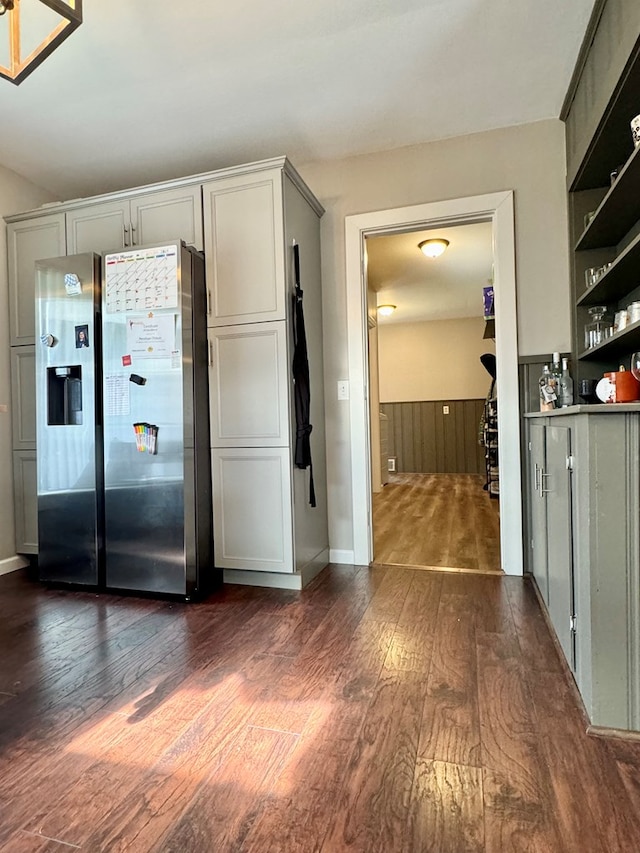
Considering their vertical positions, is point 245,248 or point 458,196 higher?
point 458,196

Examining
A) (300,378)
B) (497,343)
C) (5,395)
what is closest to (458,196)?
(497,343)

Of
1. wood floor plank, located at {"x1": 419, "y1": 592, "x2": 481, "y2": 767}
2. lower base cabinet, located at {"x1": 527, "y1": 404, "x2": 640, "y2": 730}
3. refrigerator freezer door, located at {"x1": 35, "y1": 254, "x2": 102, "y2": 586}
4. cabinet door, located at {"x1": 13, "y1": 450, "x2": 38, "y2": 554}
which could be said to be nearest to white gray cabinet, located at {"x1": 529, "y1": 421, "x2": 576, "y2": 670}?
lower base cabinet, located at {"x1": 527, "y1": 404, "x2": 640, "y2": 730}

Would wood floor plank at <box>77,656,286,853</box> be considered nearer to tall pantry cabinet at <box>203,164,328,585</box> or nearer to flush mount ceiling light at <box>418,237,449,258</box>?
tall pantry cabinet at <box>203,164,328,585</box>

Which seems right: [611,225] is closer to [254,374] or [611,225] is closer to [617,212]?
[617,212]

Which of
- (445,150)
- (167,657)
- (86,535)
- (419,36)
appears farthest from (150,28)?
(167,657)

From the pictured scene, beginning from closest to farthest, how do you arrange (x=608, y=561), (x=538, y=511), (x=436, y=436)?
(x=608, y=561) < (x=538, y=511) < (x=436, y=436)

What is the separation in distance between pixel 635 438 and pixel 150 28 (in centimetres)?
244

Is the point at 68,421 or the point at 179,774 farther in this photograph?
the point at 68,421

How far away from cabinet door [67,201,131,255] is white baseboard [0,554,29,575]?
6.48 ft

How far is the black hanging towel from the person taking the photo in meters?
2.59

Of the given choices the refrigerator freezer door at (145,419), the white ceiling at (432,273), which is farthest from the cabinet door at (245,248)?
the white ceiling at (432,273)

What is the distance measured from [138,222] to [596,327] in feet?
8.50

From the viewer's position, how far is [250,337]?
8.49 ft

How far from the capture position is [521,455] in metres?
2.71
